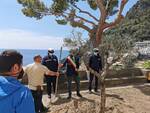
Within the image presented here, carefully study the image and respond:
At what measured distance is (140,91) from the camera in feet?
44.4

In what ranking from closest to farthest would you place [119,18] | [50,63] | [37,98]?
[37,98], [50,63], [119,18]

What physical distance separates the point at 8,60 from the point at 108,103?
27.5 feet

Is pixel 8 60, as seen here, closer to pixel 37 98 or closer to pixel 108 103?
pixel 37 98

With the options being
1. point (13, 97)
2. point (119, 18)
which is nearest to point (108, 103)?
point (13, 97)

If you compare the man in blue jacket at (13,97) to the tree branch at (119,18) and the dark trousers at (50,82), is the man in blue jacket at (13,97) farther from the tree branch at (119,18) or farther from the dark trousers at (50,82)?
the tree branch at (119,18)

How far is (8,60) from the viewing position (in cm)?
250

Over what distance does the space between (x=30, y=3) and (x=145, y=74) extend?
7.45 metres

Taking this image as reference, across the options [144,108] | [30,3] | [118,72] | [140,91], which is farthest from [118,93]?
[30,3]

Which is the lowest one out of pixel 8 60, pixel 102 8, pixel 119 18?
pixel 8 60

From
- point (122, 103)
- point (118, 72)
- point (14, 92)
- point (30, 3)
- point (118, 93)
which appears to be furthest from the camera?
point (30, 3)

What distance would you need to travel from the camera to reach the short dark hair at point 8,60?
248 cm

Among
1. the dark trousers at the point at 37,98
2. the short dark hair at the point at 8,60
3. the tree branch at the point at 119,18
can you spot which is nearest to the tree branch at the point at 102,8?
the tree branch at the point at 119,18

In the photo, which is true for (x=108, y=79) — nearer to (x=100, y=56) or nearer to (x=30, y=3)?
(x=100, y=56)

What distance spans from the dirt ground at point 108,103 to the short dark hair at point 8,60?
7691 mm
